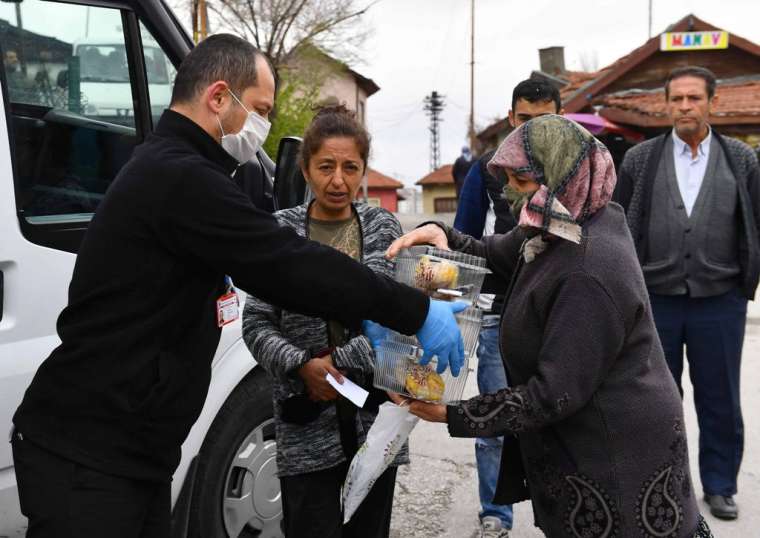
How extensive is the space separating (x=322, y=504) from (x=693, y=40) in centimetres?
1779

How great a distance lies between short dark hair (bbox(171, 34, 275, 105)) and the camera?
2.00 metres

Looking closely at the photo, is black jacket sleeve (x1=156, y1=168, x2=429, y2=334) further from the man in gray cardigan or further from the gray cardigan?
the man in gray cardigan

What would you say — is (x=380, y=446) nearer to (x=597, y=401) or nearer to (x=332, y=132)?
(x=597, y=401)

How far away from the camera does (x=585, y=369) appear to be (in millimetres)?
1933

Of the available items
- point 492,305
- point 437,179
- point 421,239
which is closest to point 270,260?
point 421,239

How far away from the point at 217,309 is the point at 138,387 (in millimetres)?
335

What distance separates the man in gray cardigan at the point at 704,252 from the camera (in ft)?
13.0

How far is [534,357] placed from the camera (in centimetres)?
208

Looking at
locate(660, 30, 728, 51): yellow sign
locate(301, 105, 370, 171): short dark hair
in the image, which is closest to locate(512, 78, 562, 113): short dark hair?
locate(301, 105, 370, 171): short dark hair

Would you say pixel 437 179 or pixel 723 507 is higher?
pixel 437 179

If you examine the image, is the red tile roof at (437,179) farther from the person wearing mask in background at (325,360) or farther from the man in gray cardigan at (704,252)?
the person wearing mask in background at (325,360)

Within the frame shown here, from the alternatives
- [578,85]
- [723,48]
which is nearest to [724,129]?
[723,48]

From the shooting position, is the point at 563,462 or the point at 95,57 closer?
the point at 563,462

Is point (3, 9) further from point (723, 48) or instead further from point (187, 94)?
point (723, 48)
